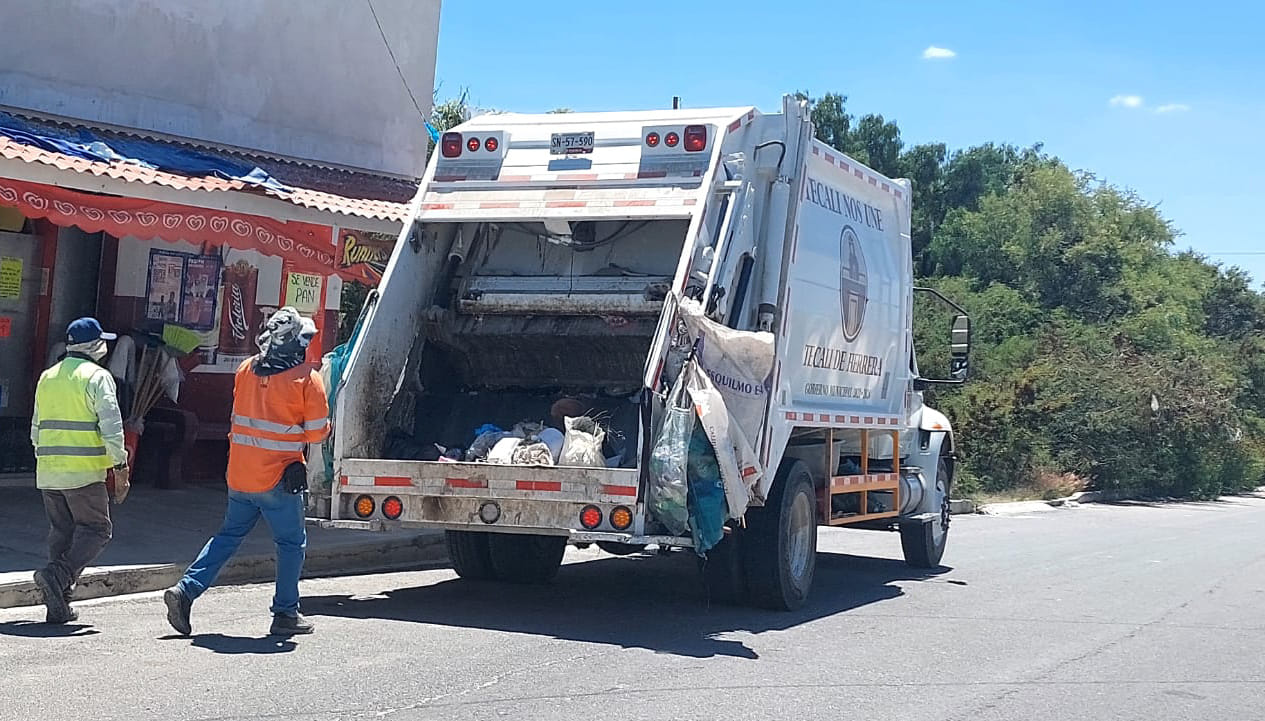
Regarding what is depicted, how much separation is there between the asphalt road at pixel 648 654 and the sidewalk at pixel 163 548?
0.70 ft

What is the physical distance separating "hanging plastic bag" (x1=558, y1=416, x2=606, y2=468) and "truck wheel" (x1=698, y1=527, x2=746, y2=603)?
1.05 meters

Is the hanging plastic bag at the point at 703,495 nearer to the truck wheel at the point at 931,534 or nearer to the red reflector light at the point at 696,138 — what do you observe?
the red reflector light at the point at 696,138

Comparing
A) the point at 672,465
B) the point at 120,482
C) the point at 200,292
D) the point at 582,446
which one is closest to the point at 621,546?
the point at 582,446

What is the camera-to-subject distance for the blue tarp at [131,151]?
34.9 feet

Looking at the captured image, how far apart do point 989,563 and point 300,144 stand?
774 cm

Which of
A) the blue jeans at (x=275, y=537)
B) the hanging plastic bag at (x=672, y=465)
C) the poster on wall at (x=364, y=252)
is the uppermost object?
the poster on wall at (x=364, y=252)

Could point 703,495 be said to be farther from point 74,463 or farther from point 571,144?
point 74,463

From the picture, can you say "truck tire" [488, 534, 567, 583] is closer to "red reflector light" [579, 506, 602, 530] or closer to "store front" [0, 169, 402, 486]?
"red reflector light" [579, 506, 602, 530]

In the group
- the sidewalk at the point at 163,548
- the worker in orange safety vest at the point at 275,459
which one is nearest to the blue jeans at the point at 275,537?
the worker in orange safety vest at the point at 275,459

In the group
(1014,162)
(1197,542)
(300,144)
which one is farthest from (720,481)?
(1014,162)

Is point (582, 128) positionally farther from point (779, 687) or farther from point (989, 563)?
point (989, 563)

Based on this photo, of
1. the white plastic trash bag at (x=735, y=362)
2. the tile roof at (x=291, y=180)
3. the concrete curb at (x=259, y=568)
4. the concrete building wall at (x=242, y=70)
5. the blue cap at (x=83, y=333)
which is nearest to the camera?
the blue cap at (x=83, y=333)

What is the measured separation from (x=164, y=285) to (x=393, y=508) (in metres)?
5.92

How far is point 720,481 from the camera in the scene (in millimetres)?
7727
